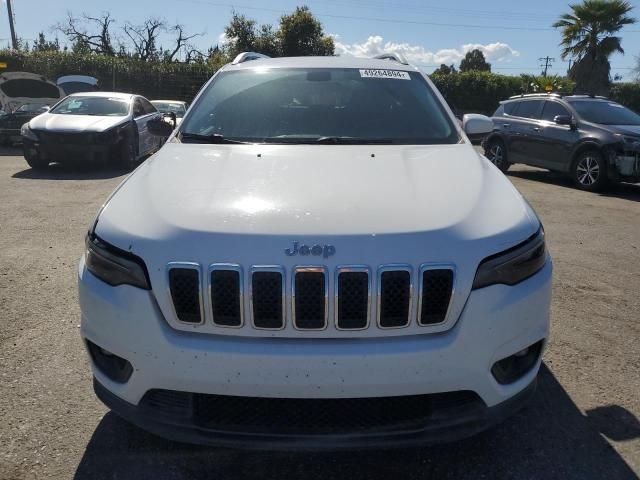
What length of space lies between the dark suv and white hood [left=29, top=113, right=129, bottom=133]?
26.0 feet

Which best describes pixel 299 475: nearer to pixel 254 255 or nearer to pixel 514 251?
pixel 254 255

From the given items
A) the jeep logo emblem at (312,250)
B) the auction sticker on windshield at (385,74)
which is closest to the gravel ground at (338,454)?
the jeep logo emblem at (312,250)

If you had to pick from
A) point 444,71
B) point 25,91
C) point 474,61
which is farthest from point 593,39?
point 474,61

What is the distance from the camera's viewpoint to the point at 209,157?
2904 mm

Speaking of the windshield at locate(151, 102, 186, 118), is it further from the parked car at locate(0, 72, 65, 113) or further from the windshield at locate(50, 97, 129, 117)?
the windshield at locate(50, 97, 129, 117)


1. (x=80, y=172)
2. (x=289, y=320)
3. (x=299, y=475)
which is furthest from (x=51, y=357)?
(x=80, y=172)

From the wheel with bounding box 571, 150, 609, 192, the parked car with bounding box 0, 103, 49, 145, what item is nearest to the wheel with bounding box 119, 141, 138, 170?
the parked car with bounding box 0, 103, 49, 145

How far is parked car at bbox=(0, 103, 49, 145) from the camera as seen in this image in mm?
14297

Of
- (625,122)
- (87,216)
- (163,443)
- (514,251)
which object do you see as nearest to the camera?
(514,251)

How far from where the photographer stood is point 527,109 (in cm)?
1170

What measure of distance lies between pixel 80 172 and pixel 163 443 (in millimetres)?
9500

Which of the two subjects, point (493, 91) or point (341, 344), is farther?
point (493, 91)

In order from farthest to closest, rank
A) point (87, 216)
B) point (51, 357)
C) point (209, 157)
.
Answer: point (87, 216) → point (51, 357) → point (209, 157)

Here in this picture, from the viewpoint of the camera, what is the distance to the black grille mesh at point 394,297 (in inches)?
79.5
